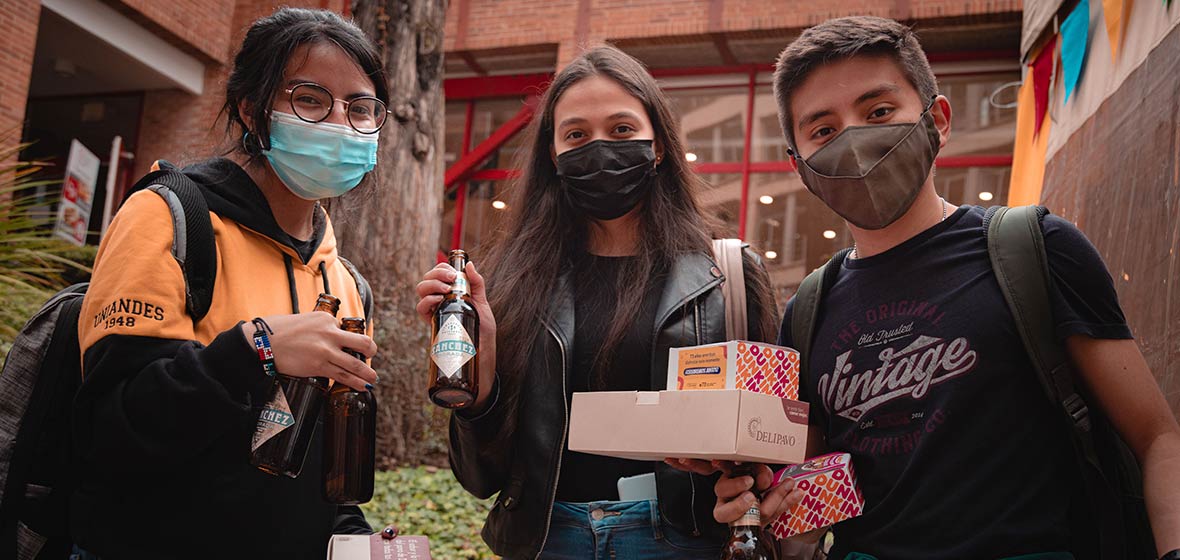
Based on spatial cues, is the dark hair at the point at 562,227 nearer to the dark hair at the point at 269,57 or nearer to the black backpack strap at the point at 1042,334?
the dark hair at the point at 269,57

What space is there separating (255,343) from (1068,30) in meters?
4.17

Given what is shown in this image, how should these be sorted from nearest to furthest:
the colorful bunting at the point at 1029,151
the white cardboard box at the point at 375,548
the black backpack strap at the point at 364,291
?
the white cardboard box at the point at 375,548
the black backpack strap at the point at 364,291
the colorful bunting at the point at 1029,151

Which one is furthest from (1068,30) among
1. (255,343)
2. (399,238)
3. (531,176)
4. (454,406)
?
(399,238)

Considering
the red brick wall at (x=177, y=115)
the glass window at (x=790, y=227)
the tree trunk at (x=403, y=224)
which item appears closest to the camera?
the tree trunk at (x=403, y=224)

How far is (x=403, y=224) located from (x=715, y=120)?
27.4 feet

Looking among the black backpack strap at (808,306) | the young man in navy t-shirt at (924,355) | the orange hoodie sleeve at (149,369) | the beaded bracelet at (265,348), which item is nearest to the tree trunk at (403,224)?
the orange hoodie sleeve at (149,369)

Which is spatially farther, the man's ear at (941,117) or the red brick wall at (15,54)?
the red brick wall at (15,54)

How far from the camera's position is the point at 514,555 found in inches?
96.0

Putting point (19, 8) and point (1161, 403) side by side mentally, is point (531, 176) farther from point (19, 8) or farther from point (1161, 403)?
point (19, 8)

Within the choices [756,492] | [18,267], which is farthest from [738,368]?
[18,267]

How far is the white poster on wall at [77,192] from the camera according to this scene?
1081 centimetres

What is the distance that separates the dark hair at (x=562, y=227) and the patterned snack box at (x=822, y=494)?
23.5 inches

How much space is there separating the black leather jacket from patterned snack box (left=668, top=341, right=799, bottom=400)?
1.26ft

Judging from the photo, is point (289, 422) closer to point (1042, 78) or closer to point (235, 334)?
point (235, 334)
